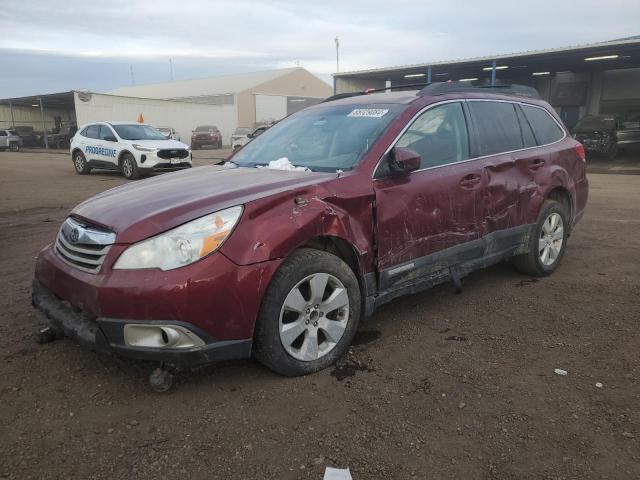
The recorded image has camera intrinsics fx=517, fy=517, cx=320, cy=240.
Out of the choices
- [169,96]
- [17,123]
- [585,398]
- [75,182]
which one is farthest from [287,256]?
[169,96]

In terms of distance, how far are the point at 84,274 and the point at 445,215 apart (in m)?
2.39

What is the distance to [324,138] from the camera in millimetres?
3832

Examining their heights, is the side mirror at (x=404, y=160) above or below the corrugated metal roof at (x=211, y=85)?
below

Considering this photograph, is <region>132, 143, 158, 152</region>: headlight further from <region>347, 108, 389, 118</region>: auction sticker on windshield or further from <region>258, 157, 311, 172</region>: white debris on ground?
<region>347, 108, 389, 118</region>: auction sticker on windshield

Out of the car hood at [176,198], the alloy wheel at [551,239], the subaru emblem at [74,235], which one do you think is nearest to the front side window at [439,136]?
the car hood at [176,198]

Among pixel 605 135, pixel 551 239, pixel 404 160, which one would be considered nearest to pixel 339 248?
pixel 404 160

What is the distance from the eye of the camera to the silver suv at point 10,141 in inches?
1414

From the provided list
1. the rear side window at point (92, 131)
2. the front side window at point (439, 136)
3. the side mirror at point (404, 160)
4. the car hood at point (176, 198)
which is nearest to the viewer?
the car hood at point (176, 198)

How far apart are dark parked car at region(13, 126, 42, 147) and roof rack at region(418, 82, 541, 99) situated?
4326 centimetres

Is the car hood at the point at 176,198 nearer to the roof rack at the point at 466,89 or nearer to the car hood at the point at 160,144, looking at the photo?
the roof rack at the point at 466,89

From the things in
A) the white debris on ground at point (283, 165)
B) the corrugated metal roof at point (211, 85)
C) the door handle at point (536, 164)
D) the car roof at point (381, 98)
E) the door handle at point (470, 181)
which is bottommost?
the door handle at point (470, 181)

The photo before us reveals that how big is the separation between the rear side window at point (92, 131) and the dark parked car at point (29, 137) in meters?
29.0

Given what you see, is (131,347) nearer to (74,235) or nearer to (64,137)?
(74,235)

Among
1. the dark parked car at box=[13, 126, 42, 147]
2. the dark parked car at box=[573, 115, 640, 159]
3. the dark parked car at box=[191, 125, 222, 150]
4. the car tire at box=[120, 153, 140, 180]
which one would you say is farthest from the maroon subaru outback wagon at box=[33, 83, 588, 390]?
the dark parked car at box=[13, 126, 42, 147]
